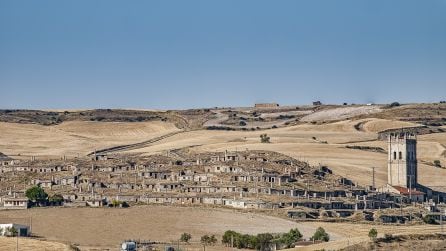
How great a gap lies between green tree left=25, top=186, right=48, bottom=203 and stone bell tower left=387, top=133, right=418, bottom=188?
44.0 meters

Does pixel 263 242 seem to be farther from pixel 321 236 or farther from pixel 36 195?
pixel 36 195

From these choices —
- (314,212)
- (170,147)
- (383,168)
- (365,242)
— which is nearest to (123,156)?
(170,147)

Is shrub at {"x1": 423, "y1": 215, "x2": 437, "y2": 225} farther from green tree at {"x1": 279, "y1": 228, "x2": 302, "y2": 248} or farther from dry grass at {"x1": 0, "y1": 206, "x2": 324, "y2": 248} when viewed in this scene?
green tree at {"x1": 279, "y1": 228, "x2": 302, "y2": 248}

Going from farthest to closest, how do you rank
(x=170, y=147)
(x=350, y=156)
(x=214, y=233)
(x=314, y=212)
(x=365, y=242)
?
1. (x=170, y=147)
2. (x=350, y=156)
3. (x=314, y=212)
4. (x=214, y=233)
5. (x=365, y=242)

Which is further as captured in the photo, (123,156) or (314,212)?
(123,156)

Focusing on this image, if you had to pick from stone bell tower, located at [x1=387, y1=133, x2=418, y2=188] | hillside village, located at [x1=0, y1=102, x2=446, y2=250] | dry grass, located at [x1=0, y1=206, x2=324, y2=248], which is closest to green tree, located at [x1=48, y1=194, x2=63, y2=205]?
hillside village, located at [x1=0, y1=102, x2=446, y2=250]

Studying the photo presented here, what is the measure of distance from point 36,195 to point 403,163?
46.0 metres

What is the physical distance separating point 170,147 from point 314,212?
61.9m

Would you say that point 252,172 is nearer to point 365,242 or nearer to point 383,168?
point 383,168

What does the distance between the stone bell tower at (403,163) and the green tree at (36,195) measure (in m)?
44.0

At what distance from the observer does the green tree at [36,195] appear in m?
138

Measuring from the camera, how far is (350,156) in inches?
7200

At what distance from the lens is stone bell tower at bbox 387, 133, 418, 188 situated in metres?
159

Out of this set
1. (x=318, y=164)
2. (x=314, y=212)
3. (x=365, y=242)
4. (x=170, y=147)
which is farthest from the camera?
(x=170, y=147)
